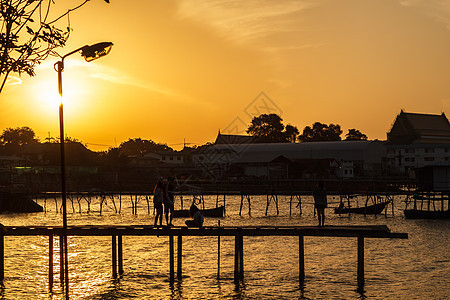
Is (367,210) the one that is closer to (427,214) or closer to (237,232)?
(427,214)

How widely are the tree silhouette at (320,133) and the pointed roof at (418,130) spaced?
15.6 meters

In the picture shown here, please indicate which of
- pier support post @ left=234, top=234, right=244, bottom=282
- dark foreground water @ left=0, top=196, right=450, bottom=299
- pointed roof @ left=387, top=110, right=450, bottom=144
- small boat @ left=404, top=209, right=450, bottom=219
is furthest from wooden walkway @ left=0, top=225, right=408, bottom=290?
pointed roof @ left=387, top=110, right=450, bottom=144

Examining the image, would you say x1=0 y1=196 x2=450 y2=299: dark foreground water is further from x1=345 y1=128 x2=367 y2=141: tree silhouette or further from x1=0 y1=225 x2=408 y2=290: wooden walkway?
x1=345 y1=128 x2=367 y2=141: tree silhouette

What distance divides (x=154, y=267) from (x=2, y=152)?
147585 mm

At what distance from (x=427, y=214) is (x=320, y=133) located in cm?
10593

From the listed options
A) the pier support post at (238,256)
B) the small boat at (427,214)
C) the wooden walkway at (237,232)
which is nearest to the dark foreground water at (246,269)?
the pier support post at (238,256)

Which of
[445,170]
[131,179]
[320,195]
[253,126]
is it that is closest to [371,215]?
[445,170]

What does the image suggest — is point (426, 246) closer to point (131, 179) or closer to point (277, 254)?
point (277, 254)

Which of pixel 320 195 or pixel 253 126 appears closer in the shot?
pixel 320 195

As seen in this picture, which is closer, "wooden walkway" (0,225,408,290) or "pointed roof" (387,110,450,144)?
"wooden walkway" (0,225,408,290)

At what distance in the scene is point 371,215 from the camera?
67.9 metres

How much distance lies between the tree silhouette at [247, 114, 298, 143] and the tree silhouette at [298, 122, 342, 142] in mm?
3226

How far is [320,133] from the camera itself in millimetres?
164875

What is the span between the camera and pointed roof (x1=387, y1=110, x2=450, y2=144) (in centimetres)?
14900
